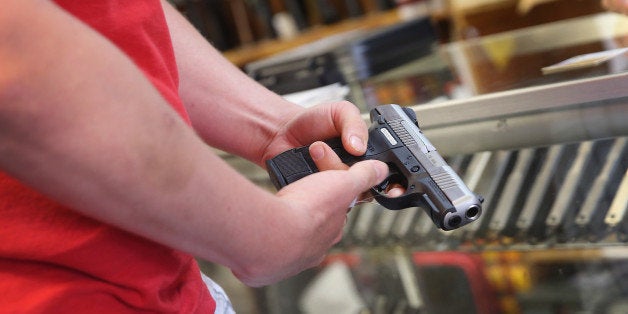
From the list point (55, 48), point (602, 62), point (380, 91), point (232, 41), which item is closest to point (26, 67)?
point (55, 48)

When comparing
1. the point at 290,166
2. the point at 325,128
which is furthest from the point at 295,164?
the point at 325,128

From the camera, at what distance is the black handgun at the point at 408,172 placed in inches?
30.6

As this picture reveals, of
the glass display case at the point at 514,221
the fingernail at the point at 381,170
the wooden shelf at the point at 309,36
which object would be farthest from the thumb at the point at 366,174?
the wooden shelf at the point at 309,36

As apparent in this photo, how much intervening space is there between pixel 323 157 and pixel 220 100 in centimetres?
19

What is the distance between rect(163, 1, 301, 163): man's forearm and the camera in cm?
94

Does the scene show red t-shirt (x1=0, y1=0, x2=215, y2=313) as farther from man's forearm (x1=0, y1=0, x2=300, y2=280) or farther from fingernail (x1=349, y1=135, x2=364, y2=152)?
fingernail (x1=349, y1=135, x2=364, y2=152)

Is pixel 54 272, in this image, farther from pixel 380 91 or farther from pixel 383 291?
pixel 380 91

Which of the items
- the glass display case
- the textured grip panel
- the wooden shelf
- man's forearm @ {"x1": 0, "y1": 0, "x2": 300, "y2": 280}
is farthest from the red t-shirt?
the wooden shelf

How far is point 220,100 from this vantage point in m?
0.95

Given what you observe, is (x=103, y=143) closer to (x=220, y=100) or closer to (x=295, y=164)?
(x=295, y=164)

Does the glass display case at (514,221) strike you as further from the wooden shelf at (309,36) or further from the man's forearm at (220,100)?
the wooden shelf at (309,36)

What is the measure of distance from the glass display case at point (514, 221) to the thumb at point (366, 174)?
358mm

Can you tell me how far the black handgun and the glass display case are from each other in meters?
0.27

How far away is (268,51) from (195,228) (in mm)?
3357
